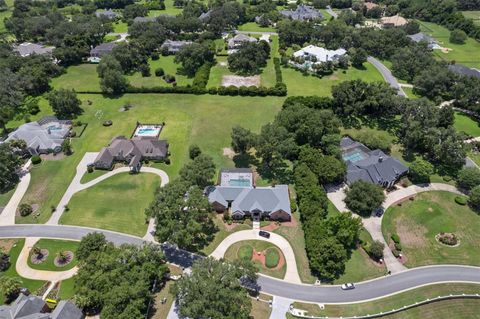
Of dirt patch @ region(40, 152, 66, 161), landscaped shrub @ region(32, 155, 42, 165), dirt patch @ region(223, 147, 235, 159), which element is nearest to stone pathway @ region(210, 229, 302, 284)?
dirt patch @ region(223, 147, 235, 159)

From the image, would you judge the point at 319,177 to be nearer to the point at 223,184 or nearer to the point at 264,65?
the point at 223,184

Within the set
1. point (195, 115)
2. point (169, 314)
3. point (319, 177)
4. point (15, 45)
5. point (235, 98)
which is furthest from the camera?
point (15, 45)

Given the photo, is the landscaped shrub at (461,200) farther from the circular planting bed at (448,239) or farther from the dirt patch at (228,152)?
the dirt patch at (228,152)

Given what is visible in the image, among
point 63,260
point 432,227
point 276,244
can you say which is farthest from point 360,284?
point 63,260

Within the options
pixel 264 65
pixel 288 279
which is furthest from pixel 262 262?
pixel 264 65

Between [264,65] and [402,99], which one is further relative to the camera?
[264,65]

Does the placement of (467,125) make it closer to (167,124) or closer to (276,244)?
(276,244)

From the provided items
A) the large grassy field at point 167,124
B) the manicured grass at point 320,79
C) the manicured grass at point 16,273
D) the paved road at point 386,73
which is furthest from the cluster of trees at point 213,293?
the paved road at point 386,73
